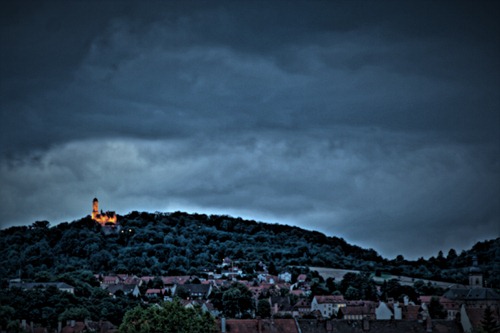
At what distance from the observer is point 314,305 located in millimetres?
132375

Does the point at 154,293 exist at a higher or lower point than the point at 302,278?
lower

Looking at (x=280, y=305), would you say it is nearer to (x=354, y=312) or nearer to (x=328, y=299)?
(x=328, y=299)

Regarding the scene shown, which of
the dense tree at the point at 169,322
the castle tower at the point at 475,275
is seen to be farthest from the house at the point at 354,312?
the dense tree at the point at 169,322

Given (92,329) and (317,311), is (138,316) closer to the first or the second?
(92,329)

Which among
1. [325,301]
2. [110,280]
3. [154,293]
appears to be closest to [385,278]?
[325,301]

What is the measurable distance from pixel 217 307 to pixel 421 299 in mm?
32927

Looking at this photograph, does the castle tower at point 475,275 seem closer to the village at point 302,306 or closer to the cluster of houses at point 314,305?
the cluster of houses at point 314,305

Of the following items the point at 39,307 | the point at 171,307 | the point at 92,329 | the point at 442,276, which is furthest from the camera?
the point at 442,276

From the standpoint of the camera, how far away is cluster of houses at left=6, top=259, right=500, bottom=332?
7900cm

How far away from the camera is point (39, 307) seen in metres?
99.1

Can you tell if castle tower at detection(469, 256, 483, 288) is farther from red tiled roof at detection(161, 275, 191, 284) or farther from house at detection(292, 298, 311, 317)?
red tiled roof at detection(161, 275, 191, 284)

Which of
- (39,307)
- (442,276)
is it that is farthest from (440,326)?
(442,276)

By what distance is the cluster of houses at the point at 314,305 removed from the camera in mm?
79000

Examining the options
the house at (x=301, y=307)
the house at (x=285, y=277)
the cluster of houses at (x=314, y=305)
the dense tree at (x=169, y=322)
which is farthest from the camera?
the house at (x=285, y=277)
